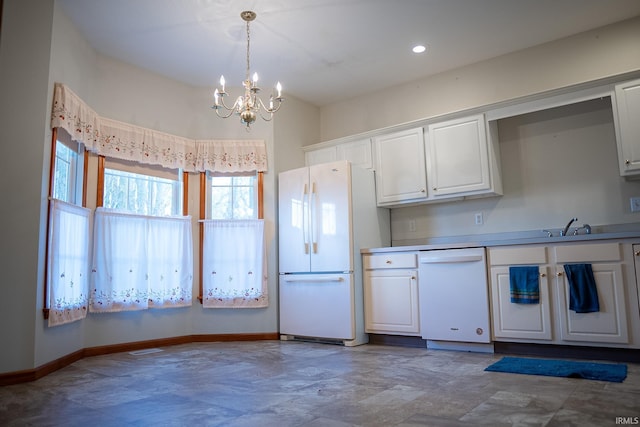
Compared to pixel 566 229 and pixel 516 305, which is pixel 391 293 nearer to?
pixel 516 305

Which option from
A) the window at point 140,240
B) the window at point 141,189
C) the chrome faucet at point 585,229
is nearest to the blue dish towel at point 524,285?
the chrome faucet at point 585,229

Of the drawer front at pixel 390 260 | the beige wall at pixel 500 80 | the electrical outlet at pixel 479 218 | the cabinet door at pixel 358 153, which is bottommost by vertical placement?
the drawer front at pixel 390 260

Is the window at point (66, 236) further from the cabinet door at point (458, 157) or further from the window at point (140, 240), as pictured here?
the cabinet door at point (458, 157)

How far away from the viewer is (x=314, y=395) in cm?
251

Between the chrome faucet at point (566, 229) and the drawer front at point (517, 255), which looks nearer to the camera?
the drawer front at point (517, 255)

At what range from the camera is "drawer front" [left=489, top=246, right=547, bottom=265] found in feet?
11.4

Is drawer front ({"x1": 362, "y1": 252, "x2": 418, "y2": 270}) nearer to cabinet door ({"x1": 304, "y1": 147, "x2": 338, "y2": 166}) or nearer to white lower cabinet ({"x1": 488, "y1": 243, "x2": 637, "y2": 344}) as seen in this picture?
white lower cabinet ({"x1": 488, "y1": 243, "x2": 637, "y2": 344})

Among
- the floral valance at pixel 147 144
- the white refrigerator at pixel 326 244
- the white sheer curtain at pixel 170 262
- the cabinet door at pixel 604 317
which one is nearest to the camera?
the cabinet door at pixel 604 317

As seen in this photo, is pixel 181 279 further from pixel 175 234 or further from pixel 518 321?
pixel 518 321

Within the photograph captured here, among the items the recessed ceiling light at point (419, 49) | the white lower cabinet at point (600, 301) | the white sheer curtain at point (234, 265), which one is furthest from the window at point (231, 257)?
the white lower cabinet at point (600, 301)

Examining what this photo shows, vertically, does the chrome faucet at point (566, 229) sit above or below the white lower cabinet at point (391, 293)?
above

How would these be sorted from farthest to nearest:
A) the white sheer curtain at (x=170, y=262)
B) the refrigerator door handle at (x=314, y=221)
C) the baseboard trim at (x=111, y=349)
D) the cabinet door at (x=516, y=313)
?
the refrigerator door handle at (x=314, y=221), the white sheer curtain at (x=170, y=262), the cabinet door at (x=516, y=313), the baseboard trim at (x=111, y=349)

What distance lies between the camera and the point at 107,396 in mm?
2600

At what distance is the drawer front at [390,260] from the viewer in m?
4.14
